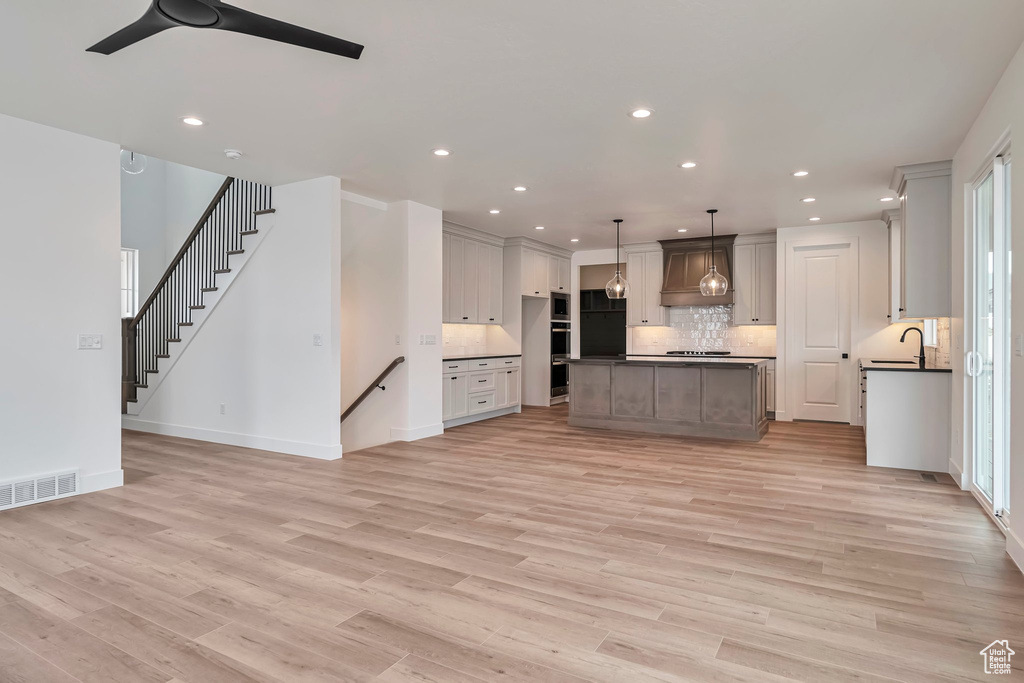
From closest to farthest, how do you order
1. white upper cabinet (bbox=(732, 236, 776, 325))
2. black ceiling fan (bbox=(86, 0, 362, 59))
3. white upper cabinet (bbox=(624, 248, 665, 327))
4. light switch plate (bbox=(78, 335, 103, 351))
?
1. black ceiling fan (bbox=(86, 0, 362, 59))
2. light switch plate (bbox=(78, 335, 103, 351))
3. white upper cabinet (bbox=(732, 236, 776, 325))
4. white upper cabinet (bbox=(624, 248, 665, 327))

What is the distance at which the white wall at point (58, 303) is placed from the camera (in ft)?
12.8

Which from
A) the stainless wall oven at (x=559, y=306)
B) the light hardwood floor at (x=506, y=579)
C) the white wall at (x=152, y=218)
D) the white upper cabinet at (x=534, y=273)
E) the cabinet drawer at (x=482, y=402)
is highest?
the white wall at (x=152, y=218)

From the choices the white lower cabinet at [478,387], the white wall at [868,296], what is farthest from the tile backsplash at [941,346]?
the white lower cabinet at [478,387]

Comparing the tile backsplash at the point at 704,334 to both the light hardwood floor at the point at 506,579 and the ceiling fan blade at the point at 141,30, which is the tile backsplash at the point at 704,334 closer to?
the light hardwood floor at the point at 506,579

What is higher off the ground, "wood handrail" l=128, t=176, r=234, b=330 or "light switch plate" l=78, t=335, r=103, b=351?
"wood handrail" l=128, t=176, r=234, b=330

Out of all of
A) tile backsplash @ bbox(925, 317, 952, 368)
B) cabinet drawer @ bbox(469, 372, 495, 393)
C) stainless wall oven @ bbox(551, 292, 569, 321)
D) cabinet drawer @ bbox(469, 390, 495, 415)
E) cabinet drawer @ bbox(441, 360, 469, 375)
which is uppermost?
stainless wall oven @ bbox(551, 292, 569, 321)

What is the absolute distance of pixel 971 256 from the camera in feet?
13.5

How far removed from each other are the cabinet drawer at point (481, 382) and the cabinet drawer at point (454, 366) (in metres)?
0.20

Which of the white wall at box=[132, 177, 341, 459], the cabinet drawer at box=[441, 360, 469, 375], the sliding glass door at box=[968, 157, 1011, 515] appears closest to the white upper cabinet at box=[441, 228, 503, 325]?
the cabinet drawer at box=[441, 360, 469, 375]

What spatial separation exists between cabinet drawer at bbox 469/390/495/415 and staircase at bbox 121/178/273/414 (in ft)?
10.5

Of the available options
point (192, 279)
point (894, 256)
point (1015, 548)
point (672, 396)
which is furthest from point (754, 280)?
point (192, 279)

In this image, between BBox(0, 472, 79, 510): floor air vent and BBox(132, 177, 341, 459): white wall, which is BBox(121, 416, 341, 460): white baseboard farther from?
BBox(0, 472, 79, 510): floor air vent

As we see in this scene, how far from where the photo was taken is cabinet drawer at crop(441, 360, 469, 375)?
23.2ft

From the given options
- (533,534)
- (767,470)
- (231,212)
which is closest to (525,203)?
(231,212)
